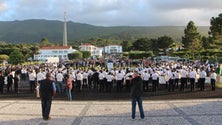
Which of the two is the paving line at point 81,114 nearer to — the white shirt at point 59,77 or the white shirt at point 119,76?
the white shirt at point 119,76

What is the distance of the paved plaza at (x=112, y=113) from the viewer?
472 inches

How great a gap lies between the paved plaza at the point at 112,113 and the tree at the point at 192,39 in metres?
66.3

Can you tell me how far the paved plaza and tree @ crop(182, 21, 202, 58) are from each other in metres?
66.3

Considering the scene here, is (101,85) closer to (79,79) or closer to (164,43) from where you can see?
(79,79)

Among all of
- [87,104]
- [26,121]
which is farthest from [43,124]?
[87,104]

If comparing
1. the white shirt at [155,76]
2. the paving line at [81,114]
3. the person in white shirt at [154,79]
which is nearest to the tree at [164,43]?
the person in white shirt at [154,79]

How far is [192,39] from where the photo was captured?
82438 mm

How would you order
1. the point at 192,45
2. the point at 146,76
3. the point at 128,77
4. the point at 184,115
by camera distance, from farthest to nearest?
the point at 192,45 < the point at 146,76 < the point at 128,77 < the point at 184,115

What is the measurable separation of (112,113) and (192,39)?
72.3m

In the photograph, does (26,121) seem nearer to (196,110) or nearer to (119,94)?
(196,110)

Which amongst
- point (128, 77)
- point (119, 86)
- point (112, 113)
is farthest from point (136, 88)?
point (119, 86)

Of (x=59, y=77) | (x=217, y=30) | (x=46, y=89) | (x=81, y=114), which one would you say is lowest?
(x=81, y=114)

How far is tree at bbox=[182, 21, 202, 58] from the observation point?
266 ft

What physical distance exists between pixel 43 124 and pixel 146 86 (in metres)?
12.4
